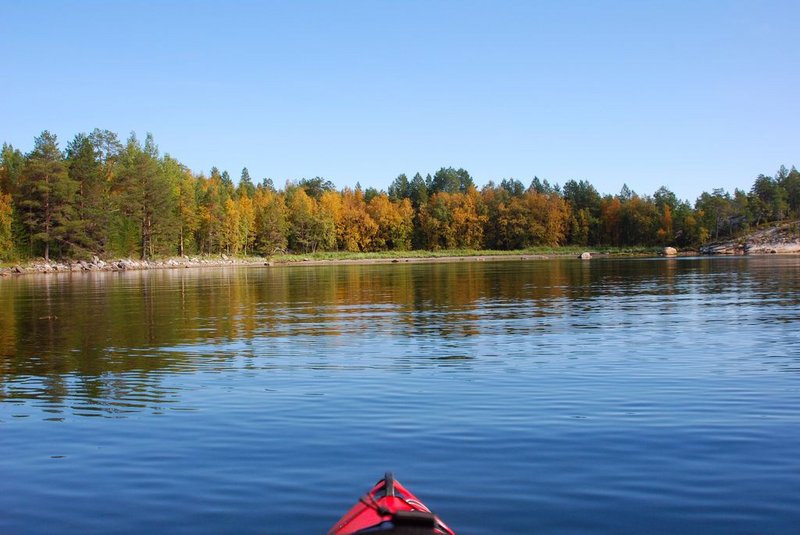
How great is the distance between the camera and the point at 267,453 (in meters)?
10.8

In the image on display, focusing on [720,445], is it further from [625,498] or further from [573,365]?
[573,365]

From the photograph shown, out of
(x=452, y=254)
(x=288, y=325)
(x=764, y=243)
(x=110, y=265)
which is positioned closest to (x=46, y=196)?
(x=110, y=265)

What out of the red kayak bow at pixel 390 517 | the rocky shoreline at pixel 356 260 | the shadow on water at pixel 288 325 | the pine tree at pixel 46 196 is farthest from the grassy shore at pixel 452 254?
the red kayak bow at pixel 390 517

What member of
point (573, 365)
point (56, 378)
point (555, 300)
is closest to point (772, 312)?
point (555, 300)

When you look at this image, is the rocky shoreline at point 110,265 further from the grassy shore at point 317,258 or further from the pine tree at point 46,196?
the pine tree at point 46,196

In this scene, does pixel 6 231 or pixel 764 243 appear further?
pixel 764 243

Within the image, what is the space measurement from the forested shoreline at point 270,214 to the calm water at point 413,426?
275 feet

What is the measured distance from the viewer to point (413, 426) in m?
12.2

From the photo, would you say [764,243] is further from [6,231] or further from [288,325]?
[288,325]

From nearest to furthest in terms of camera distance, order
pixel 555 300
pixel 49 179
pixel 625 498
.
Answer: pixel 625 498
pixel 555 300
pixel 49 179

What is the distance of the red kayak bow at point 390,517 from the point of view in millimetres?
5668

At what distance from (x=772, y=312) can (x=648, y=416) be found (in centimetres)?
Answer: 2036

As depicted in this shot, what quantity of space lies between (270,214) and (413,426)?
14179cm

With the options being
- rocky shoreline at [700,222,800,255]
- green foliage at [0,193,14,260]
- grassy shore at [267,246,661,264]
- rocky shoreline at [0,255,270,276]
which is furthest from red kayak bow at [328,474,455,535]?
rocky shoreline at [700,222,800,255]
